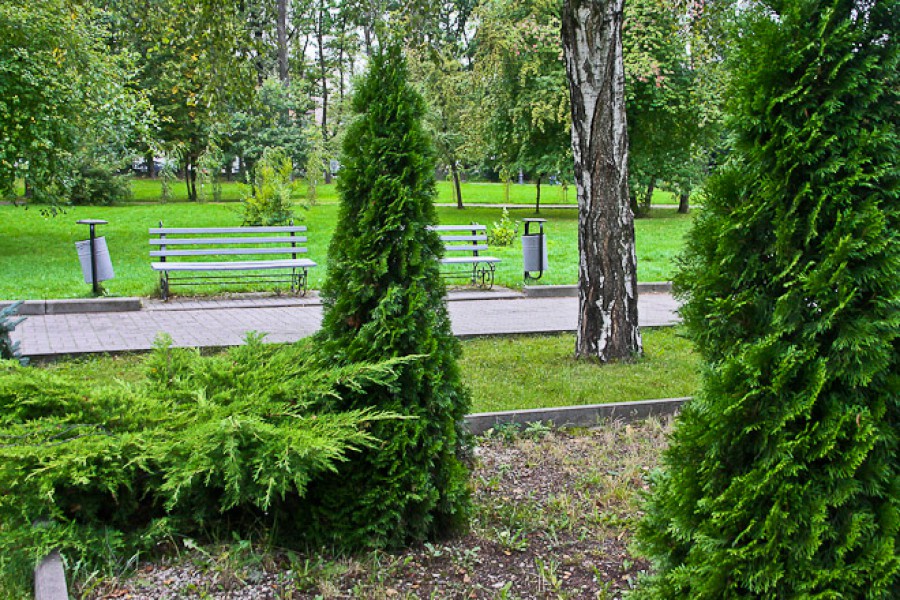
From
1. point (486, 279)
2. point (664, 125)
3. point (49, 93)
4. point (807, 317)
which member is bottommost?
point (486, 279)

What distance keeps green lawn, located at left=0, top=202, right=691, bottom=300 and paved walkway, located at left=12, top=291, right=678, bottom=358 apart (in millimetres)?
959

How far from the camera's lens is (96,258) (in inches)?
431

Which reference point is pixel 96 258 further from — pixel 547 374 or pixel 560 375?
pixel 560 375

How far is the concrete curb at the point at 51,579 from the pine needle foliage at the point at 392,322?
1.01m

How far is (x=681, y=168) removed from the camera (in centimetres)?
2759

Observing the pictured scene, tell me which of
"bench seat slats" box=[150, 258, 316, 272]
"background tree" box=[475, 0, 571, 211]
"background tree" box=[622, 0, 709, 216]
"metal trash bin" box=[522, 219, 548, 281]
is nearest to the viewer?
"bench seat slats" box=[150, 258, 316, 272]

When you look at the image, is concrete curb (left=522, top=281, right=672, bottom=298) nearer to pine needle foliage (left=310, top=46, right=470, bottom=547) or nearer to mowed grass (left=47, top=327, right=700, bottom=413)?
mowed grass (left=47, top=327, right=700, bottom=413)

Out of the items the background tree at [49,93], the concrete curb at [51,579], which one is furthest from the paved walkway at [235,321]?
the background tree at [49,93]

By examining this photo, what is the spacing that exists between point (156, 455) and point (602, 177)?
506cm

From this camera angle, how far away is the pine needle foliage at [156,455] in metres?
3.03

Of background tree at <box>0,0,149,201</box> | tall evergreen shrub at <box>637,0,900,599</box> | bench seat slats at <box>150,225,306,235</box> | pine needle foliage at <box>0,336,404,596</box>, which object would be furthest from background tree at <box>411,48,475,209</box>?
tall evergreen shrub at <box>637,0,900,599</box>

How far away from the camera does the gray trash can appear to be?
35.4ft

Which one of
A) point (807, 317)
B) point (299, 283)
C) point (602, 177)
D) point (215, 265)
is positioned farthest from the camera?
point (299, 283)

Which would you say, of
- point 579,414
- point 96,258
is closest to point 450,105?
point 96,258
